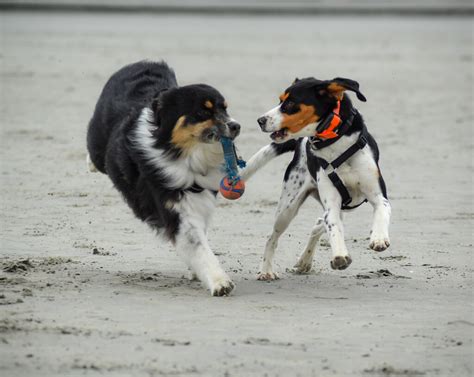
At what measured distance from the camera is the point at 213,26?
30.0 meters

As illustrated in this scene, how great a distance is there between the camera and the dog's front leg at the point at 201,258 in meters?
6.67

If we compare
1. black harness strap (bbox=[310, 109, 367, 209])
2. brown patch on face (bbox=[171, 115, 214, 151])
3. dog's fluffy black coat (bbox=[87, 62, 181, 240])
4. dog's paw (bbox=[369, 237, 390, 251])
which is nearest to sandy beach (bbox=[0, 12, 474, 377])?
dog's paw (bbox=[369, 237, 390, 251])

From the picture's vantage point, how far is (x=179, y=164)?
6.98 metres

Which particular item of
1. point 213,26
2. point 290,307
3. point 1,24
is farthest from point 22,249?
point 213,26

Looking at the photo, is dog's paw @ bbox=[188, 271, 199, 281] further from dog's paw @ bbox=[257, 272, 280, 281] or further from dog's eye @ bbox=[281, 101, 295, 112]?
dog's eye @ bbox=[281, 101, 295, 112]

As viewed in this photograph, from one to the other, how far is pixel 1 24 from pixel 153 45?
18.0 feet

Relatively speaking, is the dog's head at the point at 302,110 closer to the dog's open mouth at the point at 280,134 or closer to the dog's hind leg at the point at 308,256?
the dog's open mouth at the point at 280,134

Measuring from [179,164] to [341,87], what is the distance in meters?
1.11

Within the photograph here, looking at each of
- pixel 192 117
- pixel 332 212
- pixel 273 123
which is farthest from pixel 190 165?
pixel 332 212

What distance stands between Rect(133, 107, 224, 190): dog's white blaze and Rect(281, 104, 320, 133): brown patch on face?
45 centimetres

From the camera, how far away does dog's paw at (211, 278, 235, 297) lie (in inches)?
262

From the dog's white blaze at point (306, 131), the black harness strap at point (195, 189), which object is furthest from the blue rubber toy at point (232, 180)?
the dog's white blaze at point (306, 131)

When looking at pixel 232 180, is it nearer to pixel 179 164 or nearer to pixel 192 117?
pixel 179 164

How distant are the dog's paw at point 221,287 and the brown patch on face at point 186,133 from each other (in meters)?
0.88
